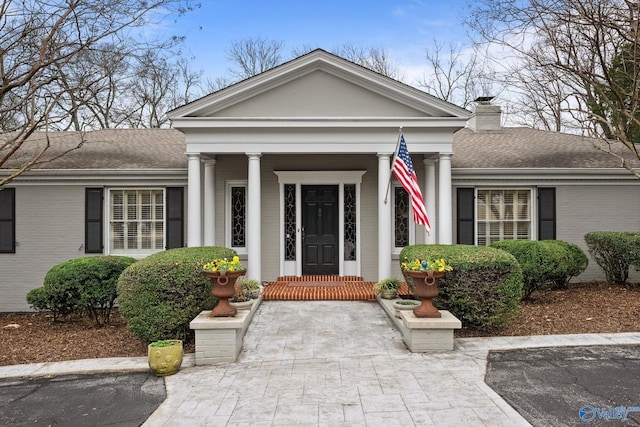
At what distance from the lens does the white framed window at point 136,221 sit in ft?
36.4

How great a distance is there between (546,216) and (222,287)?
8.35 m

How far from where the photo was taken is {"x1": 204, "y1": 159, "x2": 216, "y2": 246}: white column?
410 inches

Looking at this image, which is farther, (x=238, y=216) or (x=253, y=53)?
(x=253, y=53)

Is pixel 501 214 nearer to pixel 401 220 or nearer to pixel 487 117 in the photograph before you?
pixel 401 220

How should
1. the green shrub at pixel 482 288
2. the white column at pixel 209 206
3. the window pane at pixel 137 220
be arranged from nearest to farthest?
the green shrub at pixel 482 288, the white column at pixel 209 206, the window pane at pixel 137 220

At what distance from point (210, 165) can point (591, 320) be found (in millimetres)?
8266

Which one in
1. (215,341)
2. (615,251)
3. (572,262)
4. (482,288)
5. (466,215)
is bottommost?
(215,341)

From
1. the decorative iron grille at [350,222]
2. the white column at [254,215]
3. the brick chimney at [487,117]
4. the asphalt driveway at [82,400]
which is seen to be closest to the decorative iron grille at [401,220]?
the decorative iron grille at [350,222]

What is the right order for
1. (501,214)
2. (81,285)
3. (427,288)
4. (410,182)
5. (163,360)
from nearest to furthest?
1. (163,360)
2. (427,288)
3. (410,182)
4. (81,285)
5. (501,214)

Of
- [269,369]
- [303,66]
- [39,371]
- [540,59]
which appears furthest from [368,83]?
[39,371]

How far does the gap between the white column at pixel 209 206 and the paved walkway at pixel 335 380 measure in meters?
3.22

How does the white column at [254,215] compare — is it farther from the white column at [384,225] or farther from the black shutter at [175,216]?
the white column at [384,225]

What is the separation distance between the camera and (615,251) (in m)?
9.86

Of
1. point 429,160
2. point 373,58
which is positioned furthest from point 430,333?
point 373,58
